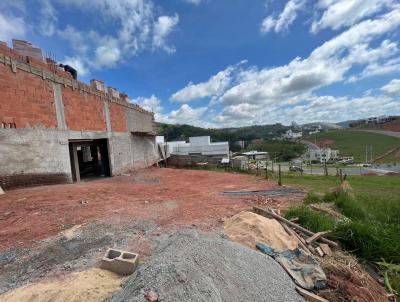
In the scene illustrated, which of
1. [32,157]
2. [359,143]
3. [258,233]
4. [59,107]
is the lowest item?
[359,143]

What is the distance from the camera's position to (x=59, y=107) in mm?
10672

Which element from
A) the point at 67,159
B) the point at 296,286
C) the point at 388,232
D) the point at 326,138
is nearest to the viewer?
the point at 296,286

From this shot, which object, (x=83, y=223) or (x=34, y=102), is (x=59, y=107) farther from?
(x=83, y=223)

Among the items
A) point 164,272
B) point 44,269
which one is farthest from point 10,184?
point 164,272

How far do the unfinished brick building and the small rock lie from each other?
8.17m

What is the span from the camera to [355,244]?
198 inches

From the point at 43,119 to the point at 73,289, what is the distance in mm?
8814

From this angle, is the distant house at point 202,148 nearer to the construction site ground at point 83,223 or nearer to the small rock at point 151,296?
the construction site ground at point 83,223

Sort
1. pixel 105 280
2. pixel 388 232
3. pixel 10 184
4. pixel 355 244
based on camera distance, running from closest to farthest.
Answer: pixel 105 280, pixel 355 244, pixel 388 232, pixel 10 184

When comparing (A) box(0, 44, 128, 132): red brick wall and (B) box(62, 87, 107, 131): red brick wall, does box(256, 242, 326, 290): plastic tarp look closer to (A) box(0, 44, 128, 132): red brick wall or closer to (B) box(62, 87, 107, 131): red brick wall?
(A) box(0, 44, 128, 132): red brick wall

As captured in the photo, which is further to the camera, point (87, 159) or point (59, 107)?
point (87, 159)

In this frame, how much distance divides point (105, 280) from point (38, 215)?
3942 mm

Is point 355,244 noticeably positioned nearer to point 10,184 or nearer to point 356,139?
point 10,184

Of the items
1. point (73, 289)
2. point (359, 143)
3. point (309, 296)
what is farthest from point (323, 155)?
point (73, 289)
